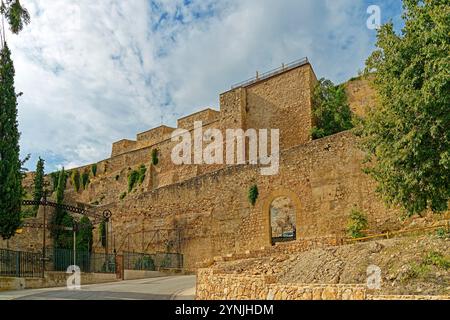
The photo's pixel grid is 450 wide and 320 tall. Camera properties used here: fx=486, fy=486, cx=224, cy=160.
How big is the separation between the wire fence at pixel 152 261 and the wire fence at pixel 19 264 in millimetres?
7598

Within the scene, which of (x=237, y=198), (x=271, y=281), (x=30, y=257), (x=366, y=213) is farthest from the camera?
(x=237, y=198)

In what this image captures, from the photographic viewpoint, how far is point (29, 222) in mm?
35906

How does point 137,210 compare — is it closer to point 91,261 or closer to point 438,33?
point 91,261

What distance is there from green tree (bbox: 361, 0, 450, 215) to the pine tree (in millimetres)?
13802

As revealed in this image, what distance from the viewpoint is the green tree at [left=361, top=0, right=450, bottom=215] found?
37.9 ft

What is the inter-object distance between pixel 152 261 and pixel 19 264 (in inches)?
439

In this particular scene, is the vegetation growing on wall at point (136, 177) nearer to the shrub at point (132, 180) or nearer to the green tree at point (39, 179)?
the shrub at point (132, 180)

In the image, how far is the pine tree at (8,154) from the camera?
63.0 feet

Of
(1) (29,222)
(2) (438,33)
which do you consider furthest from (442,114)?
(1) (29,222)

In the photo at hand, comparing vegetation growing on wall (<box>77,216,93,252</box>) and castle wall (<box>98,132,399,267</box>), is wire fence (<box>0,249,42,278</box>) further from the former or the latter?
vegetation growing on wall (<box>77,216,93,252</box>)

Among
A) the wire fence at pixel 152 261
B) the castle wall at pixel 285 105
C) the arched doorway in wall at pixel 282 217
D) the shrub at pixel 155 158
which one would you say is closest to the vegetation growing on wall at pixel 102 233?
the wire fence at pixel 152 261

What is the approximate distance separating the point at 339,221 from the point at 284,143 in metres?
11.8

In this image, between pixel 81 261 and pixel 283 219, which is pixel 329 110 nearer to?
pixel 283 219
